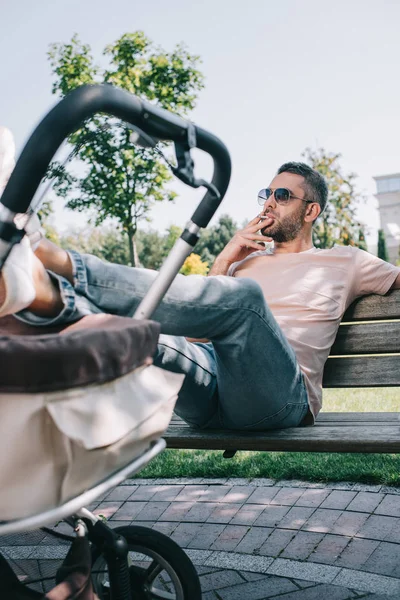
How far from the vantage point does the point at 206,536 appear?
3260 millimetres

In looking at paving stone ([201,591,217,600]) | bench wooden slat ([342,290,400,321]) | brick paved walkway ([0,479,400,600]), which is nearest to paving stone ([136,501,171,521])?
brick paved walkway ([0,479,400,600])

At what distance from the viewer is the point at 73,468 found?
1.40 m

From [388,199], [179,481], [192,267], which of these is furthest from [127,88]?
[388,199]

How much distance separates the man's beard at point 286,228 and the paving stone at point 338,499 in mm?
1302

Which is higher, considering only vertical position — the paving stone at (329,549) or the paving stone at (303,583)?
the paving stone at (303,583)

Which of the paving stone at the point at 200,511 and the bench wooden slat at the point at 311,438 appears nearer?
the bench wooden slat at the point at 311,438

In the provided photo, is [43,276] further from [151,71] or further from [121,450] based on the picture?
[151,71]

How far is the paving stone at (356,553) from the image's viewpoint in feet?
9.41

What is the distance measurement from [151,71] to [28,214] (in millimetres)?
17440

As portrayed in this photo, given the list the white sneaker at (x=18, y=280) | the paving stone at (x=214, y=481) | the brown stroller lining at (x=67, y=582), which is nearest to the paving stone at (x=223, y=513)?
the paving stone at (x=214, y=481)

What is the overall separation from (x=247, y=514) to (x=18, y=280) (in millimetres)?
2294

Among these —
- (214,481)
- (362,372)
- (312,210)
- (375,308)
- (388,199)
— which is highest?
(388,199)

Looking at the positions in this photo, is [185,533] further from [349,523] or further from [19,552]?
[19,552]

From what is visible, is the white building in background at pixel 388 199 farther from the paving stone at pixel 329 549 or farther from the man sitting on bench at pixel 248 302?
the paving stone at pixel 329 549
